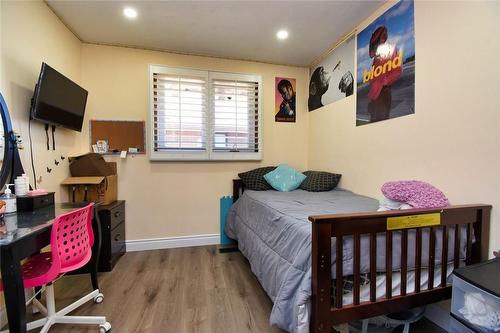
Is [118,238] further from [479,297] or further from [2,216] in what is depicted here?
[479,297]

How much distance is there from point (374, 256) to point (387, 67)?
1.70 metres

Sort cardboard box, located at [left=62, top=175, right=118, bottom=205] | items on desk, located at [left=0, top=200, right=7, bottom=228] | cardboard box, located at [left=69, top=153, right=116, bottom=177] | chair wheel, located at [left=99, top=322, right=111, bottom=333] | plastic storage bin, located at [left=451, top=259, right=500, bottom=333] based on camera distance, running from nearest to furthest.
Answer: plastic storage bin, located at [left=451, top=259, right=500, bottom=333], items on desk, located at [left=0, top=200, right=7, bottom=228], chair wheel, located at [left=99, top=322, right=111, bottom=333], cardboard box, located at [left=62, top=175, right=118, bottom=205], cardboard box, located at [left=69, top=153, right=116, bottom=177]

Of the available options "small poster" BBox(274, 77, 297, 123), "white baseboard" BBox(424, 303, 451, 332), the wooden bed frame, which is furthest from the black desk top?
"small poster" BBox(274, 77, 297, 123)

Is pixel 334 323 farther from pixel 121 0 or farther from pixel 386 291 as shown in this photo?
pixel 121 0

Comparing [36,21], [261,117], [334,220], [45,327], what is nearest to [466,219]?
[334,220]

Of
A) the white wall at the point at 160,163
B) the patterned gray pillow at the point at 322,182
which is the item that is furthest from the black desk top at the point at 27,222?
the patterned gray pillow at the point at 322,182

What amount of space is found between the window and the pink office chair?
56.6 inches

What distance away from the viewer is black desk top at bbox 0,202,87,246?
1.14 m

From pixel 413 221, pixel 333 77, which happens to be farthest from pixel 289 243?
pixel 333 77

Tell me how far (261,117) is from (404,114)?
175cm

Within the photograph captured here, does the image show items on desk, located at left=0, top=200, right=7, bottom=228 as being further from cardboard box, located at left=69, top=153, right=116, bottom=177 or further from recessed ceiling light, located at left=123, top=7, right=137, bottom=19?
recessed ceiling light, located at left=123, top=7, right=137, bottom=19

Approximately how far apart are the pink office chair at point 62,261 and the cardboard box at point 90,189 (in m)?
0.80

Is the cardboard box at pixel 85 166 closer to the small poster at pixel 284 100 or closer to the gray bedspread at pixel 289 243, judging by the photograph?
the gray bedspread at pixel 289 243

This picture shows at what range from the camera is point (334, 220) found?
114 centimetres
